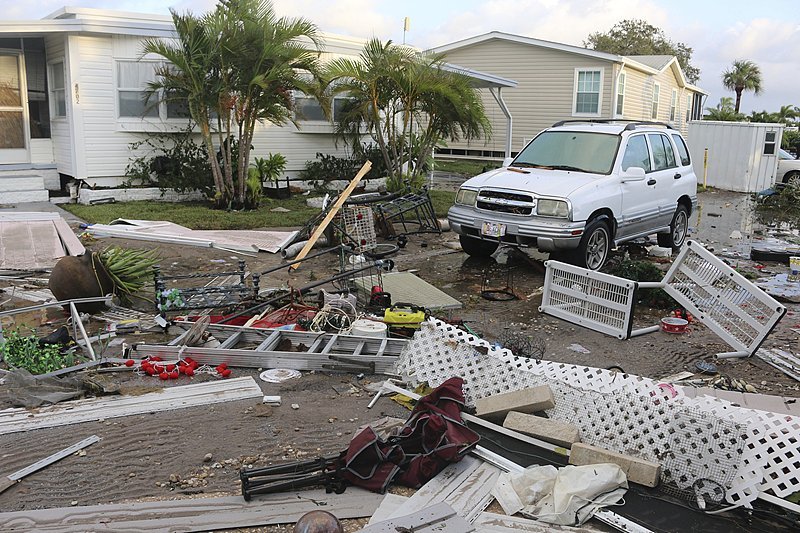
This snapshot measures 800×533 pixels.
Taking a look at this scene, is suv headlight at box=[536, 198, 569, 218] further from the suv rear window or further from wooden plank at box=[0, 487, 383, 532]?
wooden plank at box=[0, 487, 383, 532]

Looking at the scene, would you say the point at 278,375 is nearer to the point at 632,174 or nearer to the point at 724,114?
the point at 632,174

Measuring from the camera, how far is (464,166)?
25.9 m

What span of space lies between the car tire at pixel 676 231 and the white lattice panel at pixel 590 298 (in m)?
4.34

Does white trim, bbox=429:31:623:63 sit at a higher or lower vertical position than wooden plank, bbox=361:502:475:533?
higher

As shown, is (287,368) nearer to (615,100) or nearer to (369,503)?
(369,503)

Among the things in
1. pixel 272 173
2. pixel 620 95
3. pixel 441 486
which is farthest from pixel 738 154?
pixel 441 486

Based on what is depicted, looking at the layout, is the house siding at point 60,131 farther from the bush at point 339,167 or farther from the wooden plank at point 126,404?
the wooden plank at point 126,404

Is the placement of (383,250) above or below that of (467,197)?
below

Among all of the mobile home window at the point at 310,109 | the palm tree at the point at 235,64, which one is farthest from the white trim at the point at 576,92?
the palm tree at the point at 235,64

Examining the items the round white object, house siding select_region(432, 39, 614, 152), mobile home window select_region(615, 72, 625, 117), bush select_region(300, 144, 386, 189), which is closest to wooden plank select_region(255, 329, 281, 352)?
the round white object

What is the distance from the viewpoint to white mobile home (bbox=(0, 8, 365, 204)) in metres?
14.2

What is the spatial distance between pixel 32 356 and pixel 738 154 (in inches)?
883

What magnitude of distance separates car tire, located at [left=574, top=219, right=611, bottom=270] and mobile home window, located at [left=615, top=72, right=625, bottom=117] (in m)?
17.8

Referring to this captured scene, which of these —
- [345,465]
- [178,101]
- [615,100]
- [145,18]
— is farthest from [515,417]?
[615,100]
